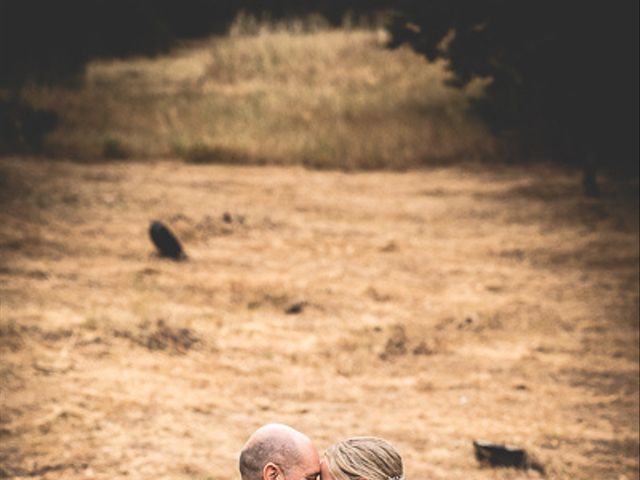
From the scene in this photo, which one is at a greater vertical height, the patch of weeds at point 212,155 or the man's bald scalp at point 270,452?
the patch of weeds at point 212,155

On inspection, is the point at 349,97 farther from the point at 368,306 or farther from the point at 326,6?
the point at 326,6

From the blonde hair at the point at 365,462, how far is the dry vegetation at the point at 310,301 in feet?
5.80

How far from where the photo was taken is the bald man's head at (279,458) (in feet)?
6.77

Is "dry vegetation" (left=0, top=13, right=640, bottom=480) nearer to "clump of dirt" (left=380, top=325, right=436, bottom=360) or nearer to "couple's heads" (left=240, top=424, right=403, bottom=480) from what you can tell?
"clump of dirt" (left=380, top=325, right=436, bottom=360)

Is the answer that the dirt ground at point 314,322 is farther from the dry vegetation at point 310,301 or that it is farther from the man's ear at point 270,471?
the man's ear at point 270,471

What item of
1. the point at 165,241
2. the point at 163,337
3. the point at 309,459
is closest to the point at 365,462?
the point at 309,459

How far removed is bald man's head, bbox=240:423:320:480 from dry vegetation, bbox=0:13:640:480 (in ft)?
5.47

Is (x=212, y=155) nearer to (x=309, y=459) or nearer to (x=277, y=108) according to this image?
(x=277, y=108)

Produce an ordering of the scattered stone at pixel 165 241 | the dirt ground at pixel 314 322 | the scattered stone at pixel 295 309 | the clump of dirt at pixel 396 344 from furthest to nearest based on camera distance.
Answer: the scattered stone at pixel 165 241, the scattered stone at pixel 295 309, the clump of dirt at pixel 396 344, the dirt ground at pixel 314 322

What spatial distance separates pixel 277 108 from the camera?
11.7 metres

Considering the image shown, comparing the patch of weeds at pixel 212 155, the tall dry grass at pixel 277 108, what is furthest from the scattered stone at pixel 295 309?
the patch of weeds at pixel 212 155

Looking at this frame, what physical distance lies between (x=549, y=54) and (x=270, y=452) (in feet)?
19.7

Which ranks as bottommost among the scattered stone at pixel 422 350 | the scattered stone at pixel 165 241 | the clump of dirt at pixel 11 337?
the scattered stone at pixel 422 350

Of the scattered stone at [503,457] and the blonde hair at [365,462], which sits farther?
the scattered stone at [503,457]
